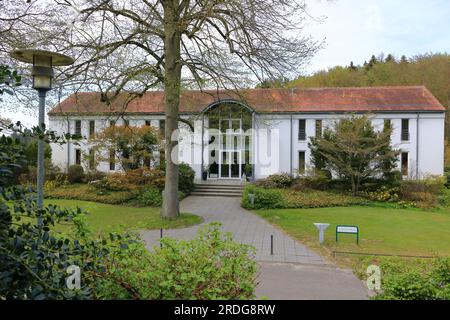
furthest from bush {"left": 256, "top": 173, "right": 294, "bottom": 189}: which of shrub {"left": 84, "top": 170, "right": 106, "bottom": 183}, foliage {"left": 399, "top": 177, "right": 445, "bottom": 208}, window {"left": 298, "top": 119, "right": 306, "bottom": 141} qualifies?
shrub {"left": 84, "top": 170, "right": 106, "bottom": 183}

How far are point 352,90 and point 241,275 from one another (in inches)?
1148

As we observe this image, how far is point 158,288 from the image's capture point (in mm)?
2846

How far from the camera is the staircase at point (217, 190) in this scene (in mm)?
21141

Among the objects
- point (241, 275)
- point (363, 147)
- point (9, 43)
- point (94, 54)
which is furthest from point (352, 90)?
point (241, 275)

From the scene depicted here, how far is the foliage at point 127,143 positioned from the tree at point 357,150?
1107 centimetres

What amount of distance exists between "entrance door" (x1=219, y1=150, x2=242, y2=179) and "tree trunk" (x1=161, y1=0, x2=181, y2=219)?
12.3 metres

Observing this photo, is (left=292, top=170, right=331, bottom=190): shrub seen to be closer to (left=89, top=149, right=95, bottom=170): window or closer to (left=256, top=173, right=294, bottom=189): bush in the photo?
(left=256, top=173, right=294, bottom=189): bush

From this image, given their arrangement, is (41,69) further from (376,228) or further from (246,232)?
(376,228)

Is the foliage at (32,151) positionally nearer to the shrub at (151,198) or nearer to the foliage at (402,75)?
the shrub at (151,198)

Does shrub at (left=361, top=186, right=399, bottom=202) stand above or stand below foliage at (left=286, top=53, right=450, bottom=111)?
below

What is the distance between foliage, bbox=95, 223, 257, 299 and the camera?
9.15 feet

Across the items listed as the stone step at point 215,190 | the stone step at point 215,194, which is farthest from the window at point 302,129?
the stone step at point 215,194

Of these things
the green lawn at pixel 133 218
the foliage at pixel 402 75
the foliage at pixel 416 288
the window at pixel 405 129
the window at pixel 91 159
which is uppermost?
the foliage at pixel 402 75
